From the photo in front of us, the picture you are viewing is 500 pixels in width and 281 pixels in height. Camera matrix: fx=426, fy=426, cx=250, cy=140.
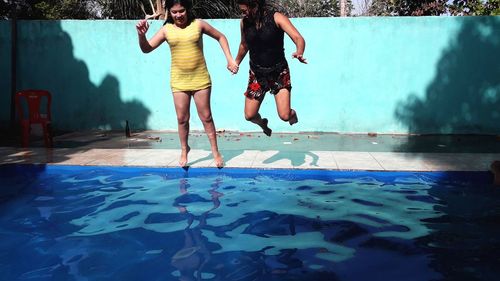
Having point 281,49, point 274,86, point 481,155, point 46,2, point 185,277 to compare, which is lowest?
point 185,277

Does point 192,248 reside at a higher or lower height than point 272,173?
lower

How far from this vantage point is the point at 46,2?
2123 centimetres

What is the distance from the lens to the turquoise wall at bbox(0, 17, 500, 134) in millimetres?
8734

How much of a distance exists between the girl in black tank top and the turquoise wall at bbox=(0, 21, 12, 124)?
6.89 meters

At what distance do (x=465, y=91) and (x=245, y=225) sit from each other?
7.03m

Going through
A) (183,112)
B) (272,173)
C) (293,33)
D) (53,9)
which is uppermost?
(53,9)

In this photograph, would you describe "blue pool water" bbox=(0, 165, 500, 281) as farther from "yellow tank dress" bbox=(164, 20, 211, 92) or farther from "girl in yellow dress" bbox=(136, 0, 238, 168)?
"yellow tank dress" bbox=(164, 20, 211, 92)

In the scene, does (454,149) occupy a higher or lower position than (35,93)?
lower

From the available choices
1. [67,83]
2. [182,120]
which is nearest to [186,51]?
[182,120]

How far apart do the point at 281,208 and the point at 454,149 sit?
4.24 m

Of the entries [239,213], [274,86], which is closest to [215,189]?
[239,213]

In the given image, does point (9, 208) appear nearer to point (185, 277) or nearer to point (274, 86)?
point (185, 277)

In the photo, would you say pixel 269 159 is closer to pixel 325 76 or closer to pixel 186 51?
pixel 186 51

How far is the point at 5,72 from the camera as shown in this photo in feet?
31.5
